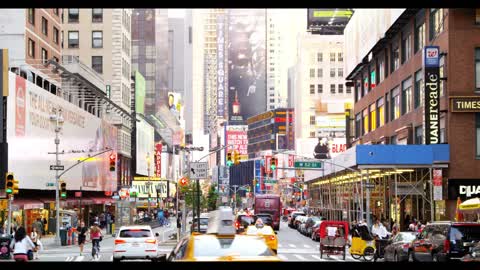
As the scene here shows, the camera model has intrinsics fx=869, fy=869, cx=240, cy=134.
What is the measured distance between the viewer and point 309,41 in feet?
623

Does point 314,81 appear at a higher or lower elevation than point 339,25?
lower

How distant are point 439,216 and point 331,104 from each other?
12653 centimetres

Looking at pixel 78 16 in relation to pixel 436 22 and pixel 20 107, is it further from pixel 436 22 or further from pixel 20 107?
pixel 436 22

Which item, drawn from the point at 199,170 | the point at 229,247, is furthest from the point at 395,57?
the point at 229,247

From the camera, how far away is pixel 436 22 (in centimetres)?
5806

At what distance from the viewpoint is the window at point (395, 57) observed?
7005 cm

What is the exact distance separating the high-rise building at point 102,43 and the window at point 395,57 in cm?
4802

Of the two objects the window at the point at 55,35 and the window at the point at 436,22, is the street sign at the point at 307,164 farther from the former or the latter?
the window at the point at 55,35

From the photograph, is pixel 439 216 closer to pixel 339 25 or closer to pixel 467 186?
pixel 467 186

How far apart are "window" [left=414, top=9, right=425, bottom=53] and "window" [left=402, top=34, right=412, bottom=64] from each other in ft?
5.85

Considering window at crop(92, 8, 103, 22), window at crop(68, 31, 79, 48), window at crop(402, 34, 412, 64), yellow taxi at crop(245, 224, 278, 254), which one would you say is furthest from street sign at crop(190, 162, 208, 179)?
window at crop(68, 31, 79, 48)

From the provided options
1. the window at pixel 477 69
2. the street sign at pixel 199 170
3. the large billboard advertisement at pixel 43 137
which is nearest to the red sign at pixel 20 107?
the large billboard advertisement at pixel 43 137
